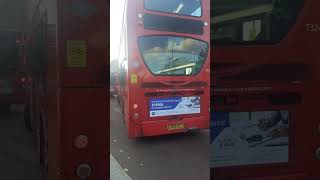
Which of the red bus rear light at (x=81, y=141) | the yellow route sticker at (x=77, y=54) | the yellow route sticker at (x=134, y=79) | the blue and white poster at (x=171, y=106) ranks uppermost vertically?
the yellow route sticker at (x=77, y=54)

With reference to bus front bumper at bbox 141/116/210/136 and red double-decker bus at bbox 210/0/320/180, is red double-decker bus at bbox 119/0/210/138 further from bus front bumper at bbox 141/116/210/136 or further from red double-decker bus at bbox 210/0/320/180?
red double-decker bus at bbox 210/0/320/180

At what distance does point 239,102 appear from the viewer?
290 centimetres

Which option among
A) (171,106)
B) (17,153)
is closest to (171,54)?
(171,106)

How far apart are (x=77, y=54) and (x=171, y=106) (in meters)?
5.39

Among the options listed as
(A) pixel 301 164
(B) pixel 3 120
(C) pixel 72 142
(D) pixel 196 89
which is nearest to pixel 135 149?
(D) pixel 196 89

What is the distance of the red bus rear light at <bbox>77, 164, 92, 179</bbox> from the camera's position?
2.46m

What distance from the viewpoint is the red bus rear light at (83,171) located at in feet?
8.09

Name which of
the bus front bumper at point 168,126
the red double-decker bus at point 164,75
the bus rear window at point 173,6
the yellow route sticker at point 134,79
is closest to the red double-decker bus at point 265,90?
the bus rear window at point 173,6

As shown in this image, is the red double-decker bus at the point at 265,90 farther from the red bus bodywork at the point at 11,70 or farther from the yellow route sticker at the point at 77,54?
the red bus bodywork at the point at 11,70

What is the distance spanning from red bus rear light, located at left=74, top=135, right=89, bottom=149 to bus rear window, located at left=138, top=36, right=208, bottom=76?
4.79m

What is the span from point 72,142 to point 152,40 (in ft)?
16.4

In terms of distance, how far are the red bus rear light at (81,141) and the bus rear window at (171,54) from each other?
4795mm

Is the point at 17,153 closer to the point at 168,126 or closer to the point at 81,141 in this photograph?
the point at 168,126

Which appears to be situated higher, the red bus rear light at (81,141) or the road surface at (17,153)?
the red bus rear light at (81,141)
